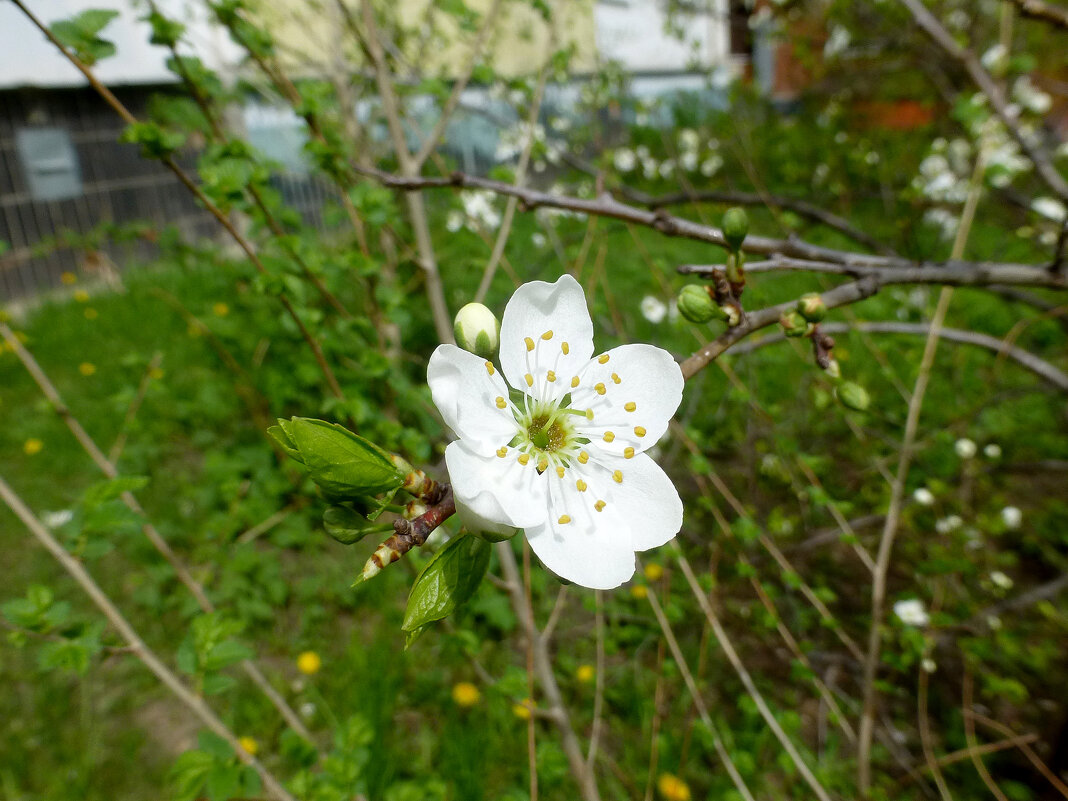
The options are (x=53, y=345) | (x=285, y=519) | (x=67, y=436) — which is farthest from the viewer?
(x=53, y=345)

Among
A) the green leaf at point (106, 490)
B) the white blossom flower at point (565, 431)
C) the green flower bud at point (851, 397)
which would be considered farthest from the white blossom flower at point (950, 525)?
the green leaf at point (106, 490)

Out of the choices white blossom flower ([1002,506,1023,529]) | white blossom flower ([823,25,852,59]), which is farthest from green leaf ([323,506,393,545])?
white blossom flower ([823,25,852,59])

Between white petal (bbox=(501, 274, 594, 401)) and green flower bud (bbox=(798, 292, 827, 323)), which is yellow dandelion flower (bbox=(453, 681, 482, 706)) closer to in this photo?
white petal (bbox=(501, 274, 594, 401))

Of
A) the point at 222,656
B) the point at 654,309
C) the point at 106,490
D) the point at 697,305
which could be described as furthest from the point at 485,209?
the point at 697,305

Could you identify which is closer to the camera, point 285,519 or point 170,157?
point 170,157

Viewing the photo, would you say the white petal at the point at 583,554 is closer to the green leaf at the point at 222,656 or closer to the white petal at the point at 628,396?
the white petal at the point at 628,396

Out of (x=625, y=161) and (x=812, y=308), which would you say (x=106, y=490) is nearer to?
→ (x=812, y=308)

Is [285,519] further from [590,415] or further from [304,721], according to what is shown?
[590,415]

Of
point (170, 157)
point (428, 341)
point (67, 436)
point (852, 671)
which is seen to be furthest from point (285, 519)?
point (852, 671)
